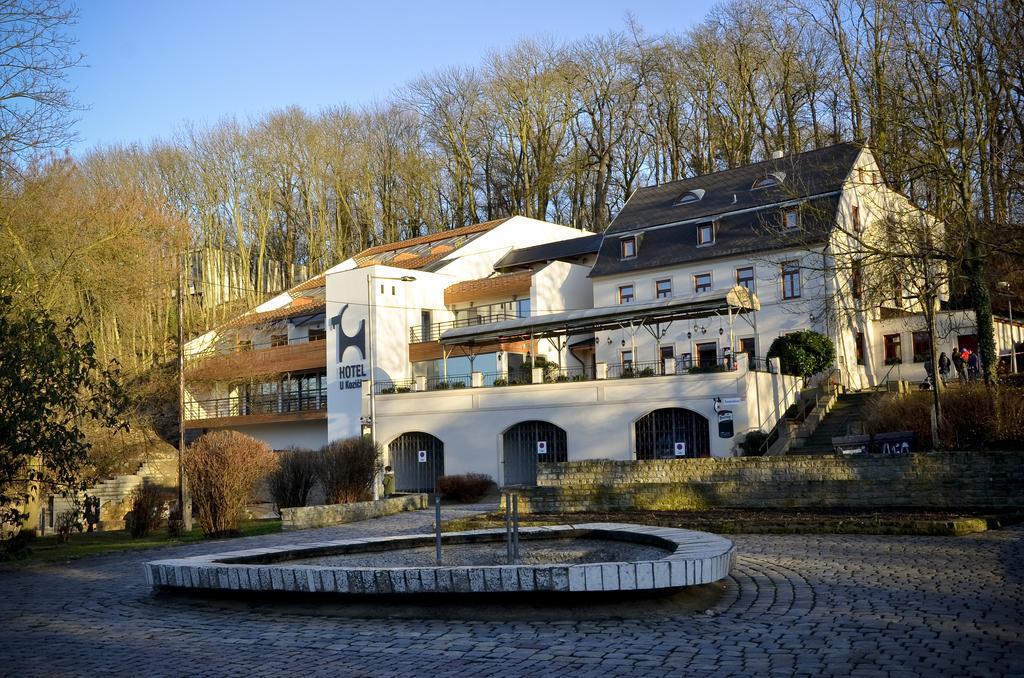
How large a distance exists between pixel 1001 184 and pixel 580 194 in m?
47.0

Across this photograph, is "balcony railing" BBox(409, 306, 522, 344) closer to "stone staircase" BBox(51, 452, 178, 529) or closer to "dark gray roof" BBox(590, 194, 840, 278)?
"dark gray roof" BBox(590, 194, 840, 278)

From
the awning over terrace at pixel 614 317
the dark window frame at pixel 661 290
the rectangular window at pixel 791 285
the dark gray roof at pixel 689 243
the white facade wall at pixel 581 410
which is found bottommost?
the white facade wall at pixel 581 410

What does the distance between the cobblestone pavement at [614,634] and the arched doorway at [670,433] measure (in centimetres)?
2096

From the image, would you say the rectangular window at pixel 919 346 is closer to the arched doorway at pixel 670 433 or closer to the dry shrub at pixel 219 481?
the arched doorway at pixel 670 433

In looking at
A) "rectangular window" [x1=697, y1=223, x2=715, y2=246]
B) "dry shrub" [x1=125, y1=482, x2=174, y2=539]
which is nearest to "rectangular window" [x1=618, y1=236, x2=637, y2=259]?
"rectangular window" [x1=697, y1=223, x2=715, y2=246]

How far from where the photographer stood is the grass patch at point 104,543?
59.5ft

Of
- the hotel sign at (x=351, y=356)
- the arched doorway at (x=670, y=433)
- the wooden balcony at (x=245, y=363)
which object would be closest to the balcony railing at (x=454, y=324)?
the hotel sign at (x=351, y=356)

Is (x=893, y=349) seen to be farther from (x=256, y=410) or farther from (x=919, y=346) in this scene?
(x=256, y=410)

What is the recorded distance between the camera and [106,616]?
10.3 metres

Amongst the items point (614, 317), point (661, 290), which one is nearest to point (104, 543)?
point (614, 317)

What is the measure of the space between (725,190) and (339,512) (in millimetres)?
27273

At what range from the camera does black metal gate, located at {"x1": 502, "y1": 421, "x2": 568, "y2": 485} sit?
3647 centimetres

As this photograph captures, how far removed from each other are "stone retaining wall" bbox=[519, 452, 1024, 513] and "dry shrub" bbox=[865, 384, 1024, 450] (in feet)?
10.7

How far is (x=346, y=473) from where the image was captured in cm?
2617
